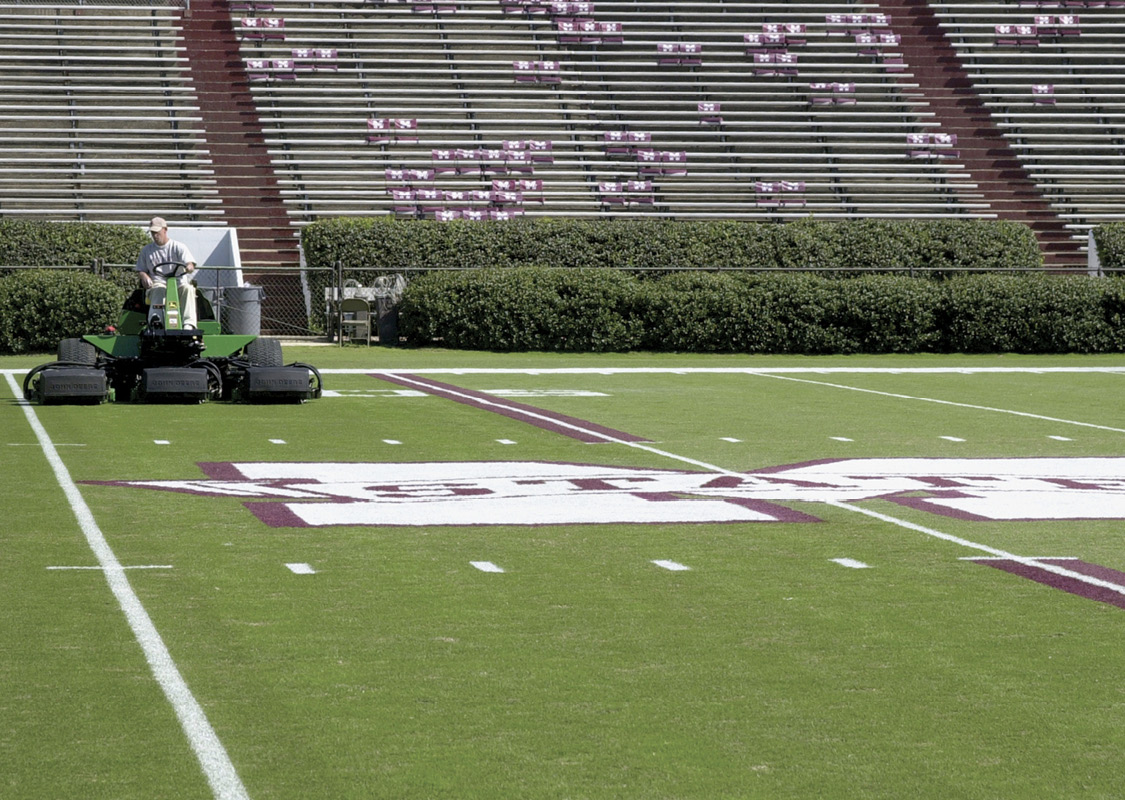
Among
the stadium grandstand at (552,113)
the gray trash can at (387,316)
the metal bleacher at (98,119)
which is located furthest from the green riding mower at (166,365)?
the metal bleacher at (98,119)

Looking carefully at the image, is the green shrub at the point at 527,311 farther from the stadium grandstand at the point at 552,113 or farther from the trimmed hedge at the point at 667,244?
the stadium grandstand at the point at 552,113

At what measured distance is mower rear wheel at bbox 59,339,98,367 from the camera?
17.9 meters

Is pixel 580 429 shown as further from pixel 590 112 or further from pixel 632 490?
pixel 590 112

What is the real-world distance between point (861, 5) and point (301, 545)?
116 ft

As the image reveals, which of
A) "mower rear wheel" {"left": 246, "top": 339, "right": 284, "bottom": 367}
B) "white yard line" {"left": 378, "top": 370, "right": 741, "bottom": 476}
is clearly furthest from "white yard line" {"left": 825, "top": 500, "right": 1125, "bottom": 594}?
"mower rear wheel" {"left": 246, "top": 339, "right": 284, "bottom": 367}

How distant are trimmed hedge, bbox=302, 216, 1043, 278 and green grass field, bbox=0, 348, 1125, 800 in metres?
16.3

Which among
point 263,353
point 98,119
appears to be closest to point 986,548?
point 263,353

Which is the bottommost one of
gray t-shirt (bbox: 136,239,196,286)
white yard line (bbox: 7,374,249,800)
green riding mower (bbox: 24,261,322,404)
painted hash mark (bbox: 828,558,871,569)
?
white yard line (bbox: 7,374,249,800)

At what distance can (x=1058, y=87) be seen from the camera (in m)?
40.1

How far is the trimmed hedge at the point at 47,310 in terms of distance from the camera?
25.6 m

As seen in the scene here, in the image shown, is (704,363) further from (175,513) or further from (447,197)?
(175,513)

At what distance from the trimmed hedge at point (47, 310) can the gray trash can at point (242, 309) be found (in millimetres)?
2190

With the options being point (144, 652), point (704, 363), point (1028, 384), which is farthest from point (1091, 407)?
point (144, 652)

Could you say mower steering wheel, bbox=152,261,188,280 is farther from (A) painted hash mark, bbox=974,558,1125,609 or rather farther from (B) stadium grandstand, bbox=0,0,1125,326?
(B) stadium grandstand, bbox=0,0,1125,326
